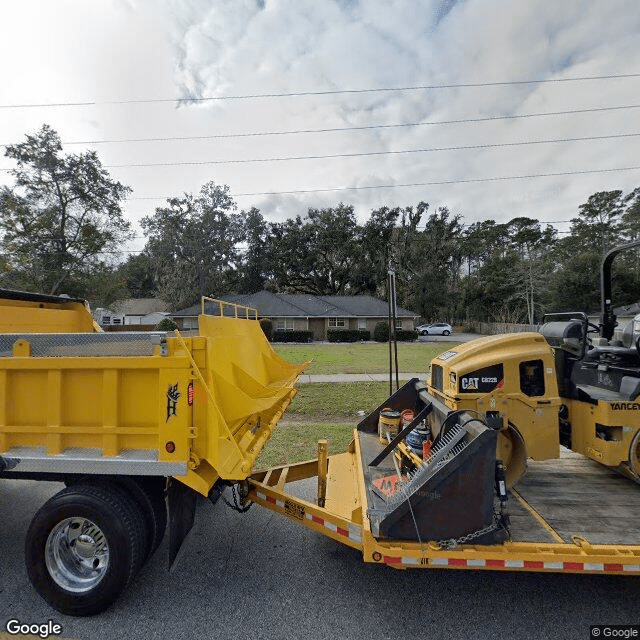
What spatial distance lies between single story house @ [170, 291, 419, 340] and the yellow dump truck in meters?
33.7

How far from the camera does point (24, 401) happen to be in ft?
9.04

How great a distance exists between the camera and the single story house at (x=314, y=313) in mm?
37344

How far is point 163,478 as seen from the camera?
116 inches


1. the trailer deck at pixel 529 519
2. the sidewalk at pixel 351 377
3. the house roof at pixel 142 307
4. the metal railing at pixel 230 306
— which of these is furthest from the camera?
the house roof at pixel 142 307

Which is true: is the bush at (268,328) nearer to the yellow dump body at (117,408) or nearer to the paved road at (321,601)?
the paved road at (321,601)

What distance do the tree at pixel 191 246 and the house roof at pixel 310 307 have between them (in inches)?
368

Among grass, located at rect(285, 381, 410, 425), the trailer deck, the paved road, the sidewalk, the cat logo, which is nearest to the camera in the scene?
the trailer deck

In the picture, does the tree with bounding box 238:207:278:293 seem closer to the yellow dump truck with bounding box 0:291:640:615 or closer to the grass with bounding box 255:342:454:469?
the grass with bounding box 255:342:454:469

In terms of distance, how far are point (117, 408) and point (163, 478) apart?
70 cm

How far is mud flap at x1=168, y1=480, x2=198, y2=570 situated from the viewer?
8.93 feet

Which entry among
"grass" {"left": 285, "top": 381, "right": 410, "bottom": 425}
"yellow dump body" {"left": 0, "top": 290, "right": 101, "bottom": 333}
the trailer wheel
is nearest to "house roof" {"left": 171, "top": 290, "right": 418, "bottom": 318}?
"grass" {"left": 285, "top": 381, "right": 410, "bottom": 425}

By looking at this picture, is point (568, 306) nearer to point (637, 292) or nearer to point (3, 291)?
point (637, 292)

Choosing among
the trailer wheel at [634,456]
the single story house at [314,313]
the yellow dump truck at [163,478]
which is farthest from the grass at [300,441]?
the single story house at [314,313]

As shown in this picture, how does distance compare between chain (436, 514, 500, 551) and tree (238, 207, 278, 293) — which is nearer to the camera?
chain (436, 514, 500, 551)
